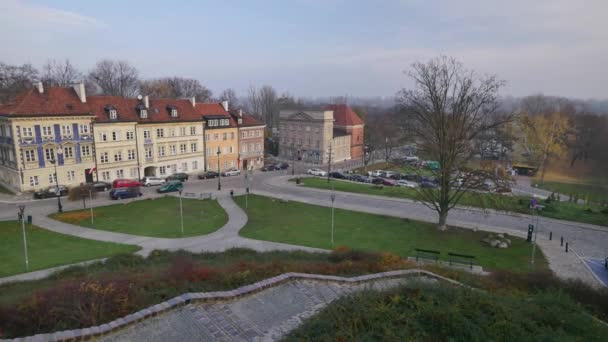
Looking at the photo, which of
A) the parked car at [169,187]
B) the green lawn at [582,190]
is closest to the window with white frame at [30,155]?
the parked car at [169,187]

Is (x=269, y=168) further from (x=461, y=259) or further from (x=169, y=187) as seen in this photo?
(x=461, y=259)

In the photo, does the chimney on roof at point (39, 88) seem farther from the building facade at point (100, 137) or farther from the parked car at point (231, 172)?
the parked car at point (231, 172)

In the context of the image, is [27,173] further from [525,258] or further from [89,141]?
[525,258]

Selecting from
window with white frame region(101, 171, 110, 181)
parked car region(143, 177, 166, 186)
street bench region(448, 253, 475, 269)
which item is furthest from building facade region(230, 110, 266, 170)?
street bench region(448, 253, 475, 269)

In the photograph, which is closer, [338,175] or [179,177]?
[179,177]

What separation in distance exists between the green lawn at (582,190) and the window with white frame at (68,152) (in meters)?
53.7

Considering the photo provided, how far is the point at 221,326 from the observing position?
1120 cm

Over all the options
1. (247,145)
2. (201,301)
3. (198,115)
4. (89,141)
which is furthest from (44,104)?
(201,301)

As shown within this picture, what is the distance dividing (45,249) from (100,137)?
2344cm

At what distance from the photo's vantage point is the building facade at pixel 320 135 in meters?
68.2

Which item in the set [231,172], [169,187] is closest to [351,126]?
[231,172]

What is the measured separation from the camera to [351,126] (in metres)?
74.6

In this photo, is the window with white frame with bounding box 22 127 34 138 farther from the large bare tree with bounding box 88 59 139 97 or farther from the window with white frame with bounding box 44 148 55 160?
the large bare tree with bounding box 88 59 139 97

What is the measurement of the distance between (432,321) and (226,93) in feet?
341
